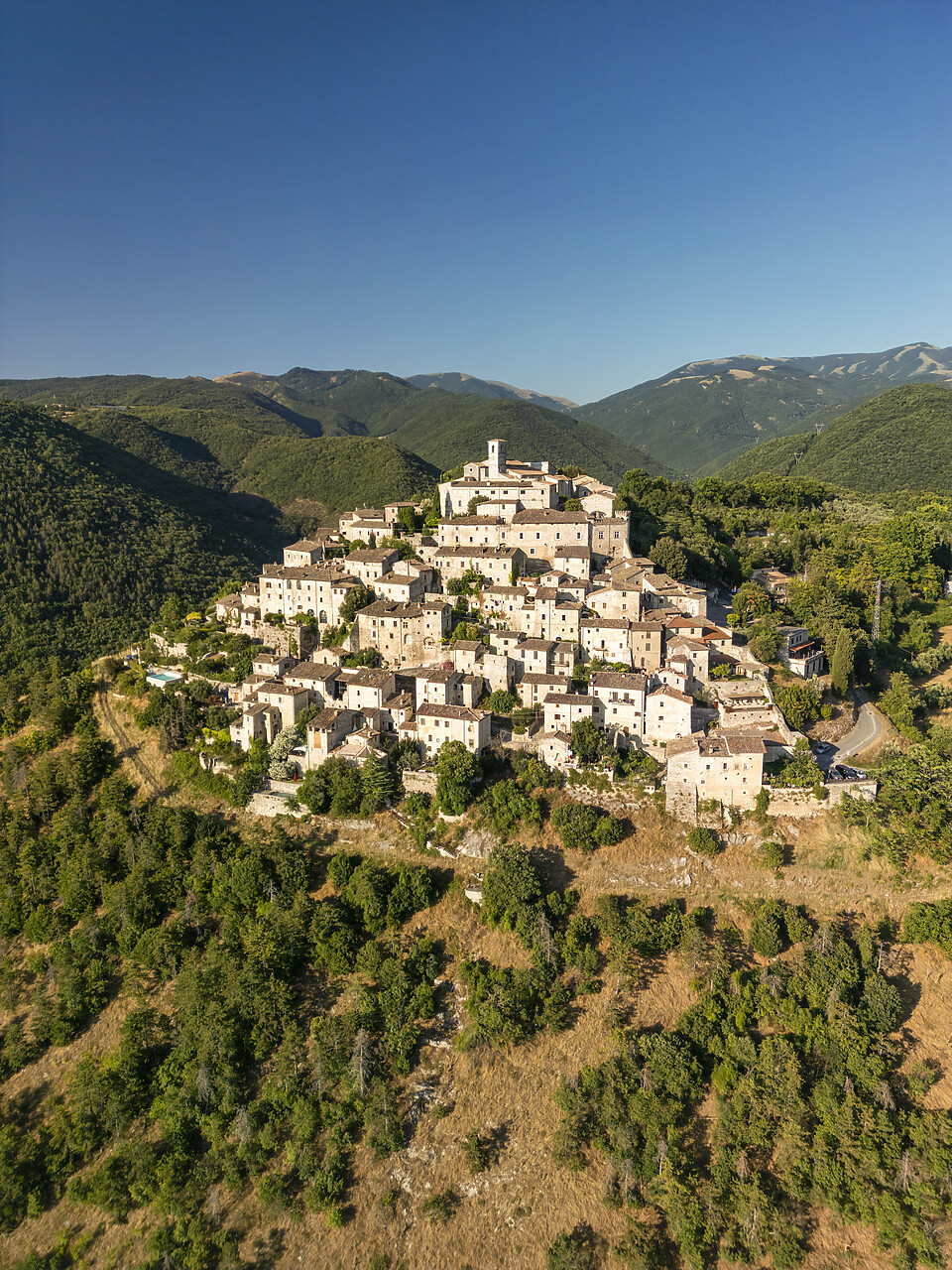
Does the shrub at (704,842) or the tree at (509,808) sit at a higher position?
the tree at (509,808)

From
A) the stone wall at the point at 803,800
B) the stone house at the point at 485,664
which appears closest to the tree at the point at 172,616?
the stone house at the point at 485,664

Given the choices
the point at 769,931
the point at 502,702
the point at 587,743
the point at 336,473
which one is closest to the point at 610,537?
the point at 502,702

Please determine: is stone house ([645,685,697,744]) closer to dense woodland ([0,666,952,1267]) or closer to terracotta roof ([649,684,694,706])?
terracotta roof ([649,684,694,706])

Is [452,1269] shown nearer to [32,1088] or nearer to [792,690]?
[32,1088]

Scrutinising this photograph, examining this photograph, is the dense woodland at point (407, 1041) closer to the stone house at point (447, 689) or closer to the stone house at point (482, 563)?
the stone house at point (447, 689)

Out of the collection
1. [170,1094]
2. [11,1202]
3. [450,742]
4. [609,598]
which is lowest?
[11,1202]

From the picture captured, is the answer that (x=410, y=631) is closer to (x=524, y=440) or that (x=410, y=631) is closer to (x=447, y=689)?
(x=447, y=689)

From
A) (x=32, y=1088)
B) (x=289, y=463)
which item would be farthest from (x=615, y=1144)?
(x=289, y=463)
